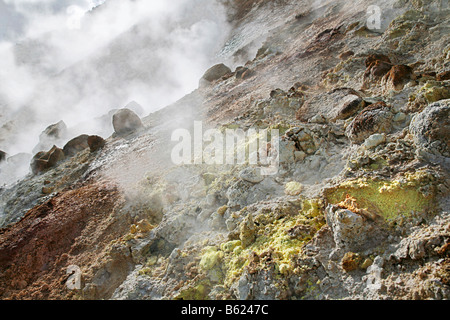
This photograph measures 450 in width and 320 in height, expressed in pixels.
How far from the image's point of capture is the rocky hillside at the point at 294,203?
236cm

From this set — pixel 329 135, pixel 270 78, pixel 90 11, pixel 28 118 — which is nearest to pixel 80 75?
pixel 28 118

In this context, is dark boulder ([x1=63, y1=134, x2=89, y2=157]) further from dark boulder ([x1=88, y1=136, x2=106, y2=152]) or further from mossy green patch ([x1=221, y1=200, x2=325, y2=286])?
mossy green patch ([x1=221, y1=200, x2=325, y2=286])

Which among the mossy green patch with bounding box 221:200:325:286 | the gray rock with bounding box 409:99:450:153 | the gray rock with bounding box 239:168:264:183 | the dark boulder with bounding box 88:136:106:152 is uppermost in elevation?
the dark boulder with bounding box 88:136:106:152

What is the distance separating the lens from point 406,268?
6.81ft

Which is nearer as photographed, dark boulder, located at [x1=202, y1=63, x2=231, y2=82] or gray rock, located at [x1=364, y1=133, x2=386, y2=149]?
gray rock, located at [x1=364, y1=133, x2=386, y2=149]

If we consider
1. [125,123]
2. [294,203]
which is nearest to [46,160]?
[125,123]

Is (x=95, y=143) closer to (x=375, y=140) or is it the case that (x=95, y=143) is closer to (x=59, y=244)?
(x=59, y=244)

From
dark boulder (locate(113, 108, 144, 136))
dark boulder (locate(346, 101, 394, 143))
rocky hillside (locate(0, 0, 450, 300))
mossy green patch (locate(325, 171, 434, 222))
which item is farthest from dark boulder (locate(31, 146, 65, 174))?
mossy green patch (locate(325, 171, 434, 222))

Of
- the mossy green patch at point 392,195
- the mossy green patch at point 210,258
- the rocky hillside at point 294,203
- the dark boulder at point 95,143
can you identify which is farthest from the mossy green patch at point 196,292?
the dark boulder at point 95,143

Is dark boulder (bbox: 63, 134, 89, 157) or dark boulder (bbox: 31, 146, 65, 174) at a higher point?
dark boulder (bbox: 63, 134, 89, 157)
